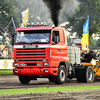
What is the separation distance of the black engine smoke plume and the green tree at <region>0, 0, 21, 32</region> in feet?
139

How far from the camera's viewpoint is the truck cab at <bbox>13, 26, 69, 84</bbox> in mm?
16969

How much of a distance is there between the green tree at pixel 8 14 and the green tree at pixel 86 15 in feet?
40.0

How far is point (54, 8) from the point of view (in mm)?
22375

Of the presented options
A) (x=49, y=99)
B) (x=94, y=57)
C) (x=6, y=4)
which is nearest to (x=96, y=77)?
(x=94, y=57)

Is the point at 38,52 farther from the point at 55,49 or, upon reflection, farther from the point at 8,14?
the point at 8,14

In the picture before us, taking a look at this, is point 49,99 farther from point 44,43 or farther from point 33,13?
point 33,13

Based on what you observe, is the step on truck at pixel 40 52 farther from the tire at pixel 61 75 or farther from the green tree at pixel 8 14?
the green tree at pixel 8 14

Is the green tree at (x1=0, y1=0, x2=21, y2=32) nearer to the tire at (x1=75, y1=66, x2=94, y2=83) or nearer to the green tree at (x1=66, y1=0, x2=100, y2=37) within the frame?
the green tree at (x1=66, y1=0, x2=100, y2=37)

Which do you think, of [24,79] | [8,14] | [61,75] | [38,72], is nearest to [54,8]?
[24,79]

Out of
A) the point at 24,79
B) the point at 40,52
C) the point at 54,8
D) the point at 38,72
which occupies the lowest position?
the point at 24,79

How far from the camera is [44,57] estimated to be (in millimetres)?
16984

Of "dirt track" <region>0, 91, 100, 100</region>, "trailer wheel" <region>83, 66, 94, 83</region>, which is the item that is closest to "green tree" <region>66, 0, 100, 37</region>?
"trailer wheel" <region>83, 66, 94, 83</region>

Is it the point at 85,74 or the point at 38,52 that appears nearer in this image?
the point at 38,52

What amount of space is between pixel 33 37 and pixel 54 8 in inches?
227
